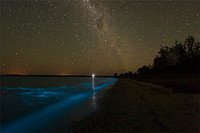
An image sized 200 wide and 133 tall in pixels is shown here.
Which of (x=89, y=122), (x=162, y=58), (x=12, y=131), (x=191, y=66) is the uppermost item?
(x=162, y=58)

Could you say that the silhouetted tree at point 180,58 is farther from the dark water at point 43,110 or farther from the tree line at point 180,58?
the dark water at point 43,110

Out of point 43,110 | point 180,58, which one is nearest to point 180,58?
point 180,58

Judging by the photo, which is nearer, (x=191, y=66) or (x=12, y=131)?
(x=12, y=131)

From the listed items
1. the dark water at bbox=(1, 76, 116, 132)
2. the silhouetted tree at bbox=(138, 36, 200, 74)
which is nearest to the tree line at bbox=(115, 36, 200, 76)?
the silhouetted tree at bbox=(138, 36, 200, 74)

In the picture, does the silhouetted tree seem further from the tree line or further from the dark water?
the dark water

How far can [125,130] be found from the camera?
13.0 ft

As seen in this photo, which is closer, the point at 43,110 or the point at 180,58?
the point at 43,110

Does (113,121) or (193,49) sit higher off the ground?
(193,49)

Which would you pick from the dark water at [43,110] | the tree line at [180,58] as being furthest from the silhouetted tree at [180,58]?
the dark water at [43,110]

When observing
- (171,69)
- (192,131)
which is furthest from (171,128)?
(171,69)

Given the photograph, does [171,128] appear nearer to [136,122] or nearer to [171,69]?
[136,122]

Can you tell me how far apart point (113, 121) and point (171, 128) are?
1.75 metres

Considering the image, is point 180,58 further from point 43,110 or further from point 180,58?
point 43,110

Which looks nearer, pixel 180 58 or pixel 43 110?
pixel 43 110
